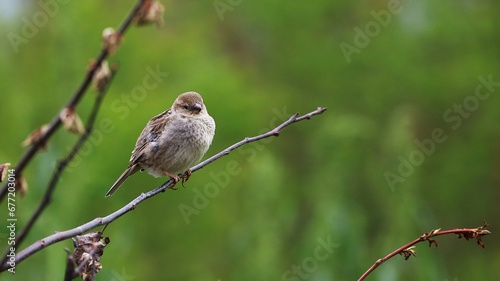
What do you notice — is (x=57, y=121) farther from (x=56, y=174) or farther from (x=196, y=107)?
(x=196, y=107)

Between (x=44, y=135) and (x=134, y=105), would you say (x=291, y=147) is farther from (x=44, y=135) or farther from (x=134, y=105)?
(x=44, y=135)

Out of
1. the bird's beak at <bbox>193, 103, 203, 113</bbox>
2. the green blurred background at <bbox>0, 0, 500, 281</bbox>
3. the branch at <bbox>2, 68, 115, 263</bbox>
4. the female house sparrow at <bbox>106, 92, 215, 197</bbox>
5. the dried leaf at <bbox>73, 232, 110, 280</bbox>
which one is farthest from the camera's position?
the green blurred background at <bbox>0, 0, 500, 281</bbox>

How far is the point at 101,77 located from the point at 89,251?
0.50m

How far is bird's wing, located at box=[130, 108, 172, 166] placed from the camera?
4.35 metres

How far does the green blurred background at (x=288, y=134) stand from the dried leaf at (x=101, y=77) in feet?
24.2

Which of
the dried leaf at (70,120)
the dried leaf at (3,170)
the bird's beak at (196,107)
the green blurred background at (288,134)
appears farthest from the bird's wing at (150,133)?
the green blurred background at (288,134)

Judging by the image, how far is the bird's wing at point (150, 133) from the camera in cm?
435

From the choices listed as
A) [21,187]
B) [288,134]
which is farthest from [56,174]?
[288,134]

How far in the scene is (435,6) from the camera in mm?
13547

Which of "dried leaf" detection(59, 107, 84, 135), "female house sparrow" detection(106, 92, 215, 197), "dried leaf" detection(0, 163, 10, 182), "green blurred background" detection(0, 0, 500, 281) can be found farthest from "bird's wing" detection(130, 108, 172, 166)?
"green blurred background" detection(0, 0, 500, 281)

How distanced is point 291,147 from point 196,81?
366 centimetres

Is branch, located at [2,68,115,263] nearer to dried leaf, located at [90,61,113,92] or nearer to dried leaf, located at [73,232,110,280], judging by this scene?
dried leaf, located at [90,61,113,92]

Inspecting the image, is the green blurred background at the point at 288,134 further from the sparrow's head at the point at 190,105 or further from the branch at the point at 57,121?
the branch at the point at 57,121

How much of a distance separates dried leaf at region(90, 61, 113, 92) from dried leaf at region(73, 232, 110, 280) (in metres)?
0.43
